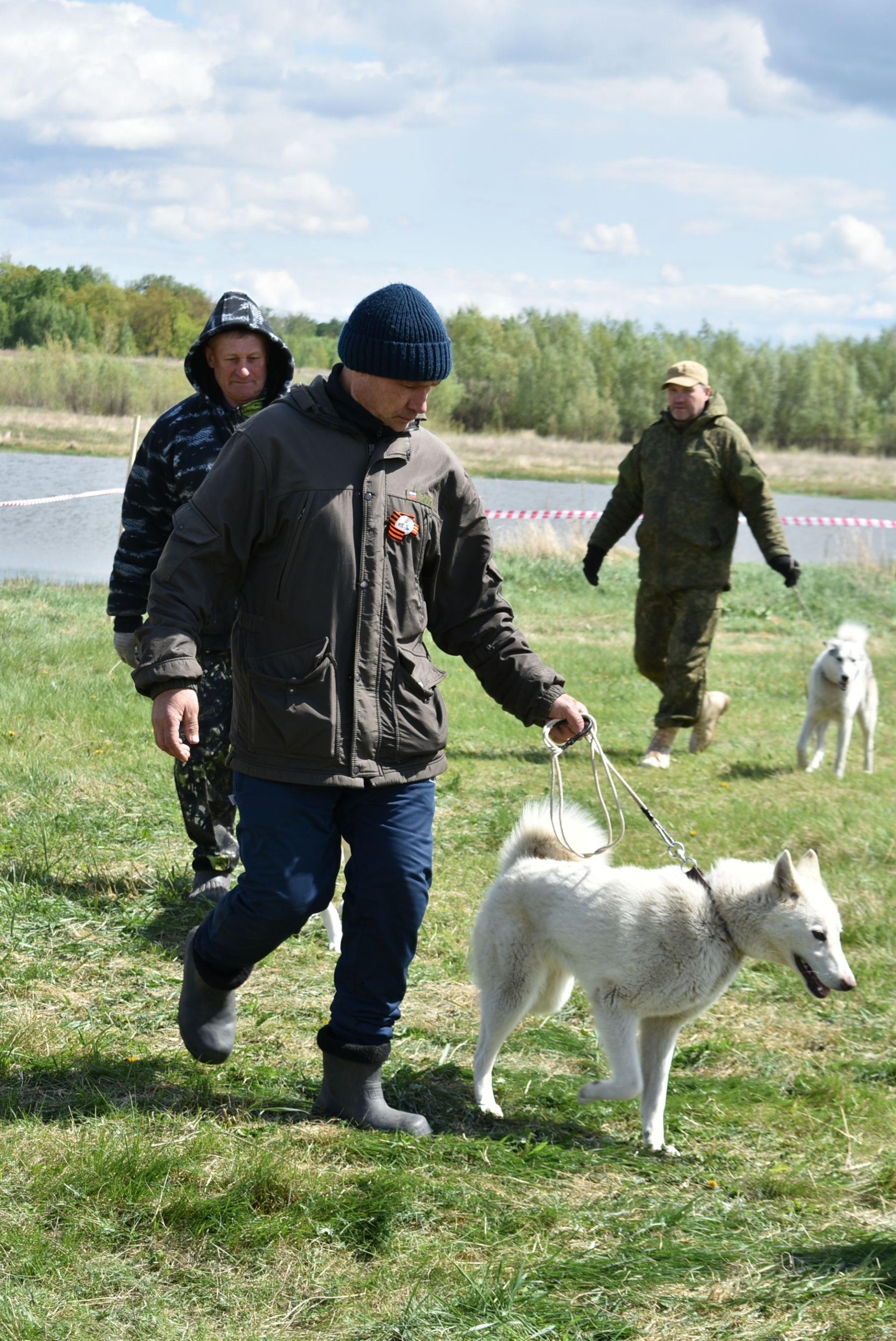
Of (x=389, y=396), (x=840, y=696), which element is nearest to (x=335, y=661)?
(x=389, y=396)

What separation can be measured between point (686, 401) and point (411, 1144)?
20.2ft

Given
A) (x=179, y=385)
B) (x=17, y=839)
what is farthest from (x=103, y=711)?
(x=179, y=385)

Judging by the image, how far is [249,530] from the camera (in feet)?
10.5

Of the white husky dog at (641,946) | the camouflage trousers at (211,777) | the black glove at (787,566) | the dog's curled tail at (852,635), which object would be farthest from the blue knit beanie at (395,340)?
the dog's curled tail at (852,635)

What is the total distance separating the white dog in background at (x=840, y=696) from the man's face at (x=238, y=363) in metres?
5.72

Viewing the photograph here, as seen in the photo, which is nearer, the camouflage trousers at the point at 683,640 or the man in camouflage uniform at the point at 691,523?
the man in camouflage uniform at the point at 691,523

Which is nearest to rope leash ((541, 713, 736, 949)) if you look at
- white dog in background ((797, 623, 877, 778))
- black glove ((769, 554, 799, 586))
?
black glove ((769, 554, 799, 586))

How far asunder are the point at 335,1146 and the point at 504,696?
4.47 ft

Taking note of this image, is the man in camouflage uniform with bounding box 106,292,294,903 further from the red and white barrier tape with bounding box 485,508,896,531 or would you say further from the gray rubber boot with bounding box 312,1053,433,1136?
the red and white barrier tape with bounding box 485,508,896,531

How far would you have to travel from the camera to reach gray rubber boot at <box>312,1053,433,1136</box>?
134 inches

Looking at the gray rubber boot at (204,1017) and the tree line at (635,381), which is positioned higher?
the tree line at (635,381)

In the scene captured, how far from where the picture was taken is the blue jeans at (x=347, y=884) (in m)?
3.23

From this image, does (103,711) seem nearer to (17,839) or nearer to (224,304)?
(17,839)

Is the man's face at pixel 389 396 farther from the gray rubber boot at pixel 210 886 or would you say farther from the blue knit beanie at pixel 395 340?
the gray rubber boot at pixel 210 886
